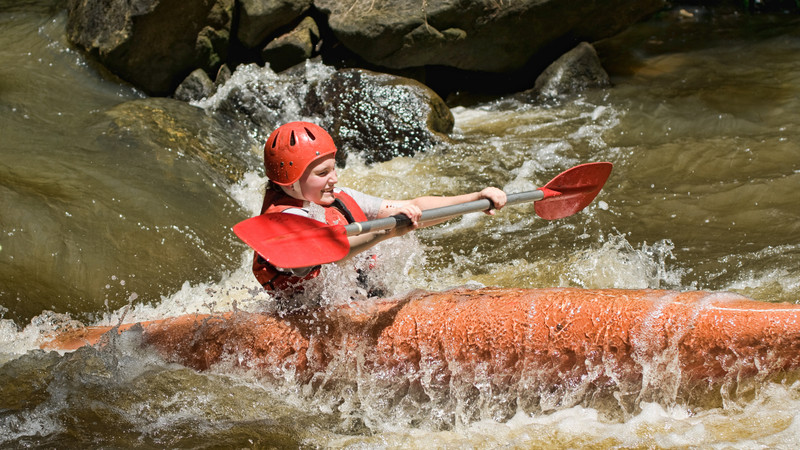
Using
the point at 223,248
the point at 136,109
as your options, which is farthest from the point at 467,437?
the point at 136,109

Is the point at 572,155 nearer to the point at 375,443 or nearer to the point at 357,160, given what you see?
the point at 357,160

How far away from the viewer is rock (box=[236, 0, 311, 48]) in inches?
261

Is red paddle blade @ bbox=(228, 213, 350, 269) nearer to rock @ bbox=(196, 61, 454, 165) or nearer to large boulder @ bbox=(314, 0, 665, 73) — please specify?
rock @ bbox=(196, 61, 454, 165)

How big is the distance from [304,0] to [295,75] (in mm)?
775

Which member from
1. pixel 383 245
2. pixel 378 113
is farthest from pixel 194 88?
pixel 383 245

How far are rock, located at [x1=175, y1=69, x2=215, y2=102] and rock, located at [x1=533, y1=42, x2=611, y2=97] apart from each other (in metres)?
3.04

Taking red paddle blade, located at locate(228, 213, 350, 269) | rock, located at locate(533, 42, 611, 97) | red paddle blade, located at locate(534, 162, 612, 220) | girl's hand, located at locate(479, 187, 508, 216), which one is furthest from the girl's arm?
rock, located at locate(533, 42, 611, 97)

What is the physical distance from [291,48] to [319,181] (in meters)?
4.27

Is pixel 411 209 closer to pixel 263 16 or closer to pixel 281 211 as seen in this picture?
pixel 281 211

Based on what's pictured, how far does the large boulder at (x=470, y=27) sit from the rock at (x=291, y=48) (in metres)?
0.25

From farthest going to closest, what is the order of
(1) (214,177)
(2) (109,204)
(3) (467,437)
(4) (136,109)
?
1. (4) (136,109)
2. (1) (214,177)
3. (2) (109,204)
4. (3) (467,437)

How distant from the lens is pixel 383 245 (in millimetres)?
3219

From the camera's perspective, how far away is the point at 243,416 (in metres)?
2.66

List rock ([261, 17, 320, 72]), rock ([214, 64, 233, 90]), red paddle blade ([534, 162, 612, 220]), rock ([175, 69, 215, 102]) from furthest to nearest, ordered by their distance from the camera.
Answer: rock ([261, 17, 320, 72])
rock ([214, 64, 233, 90])
rock ([175, 69, 215, 102])
red paddle blade ([534, 162, 612, 220])
